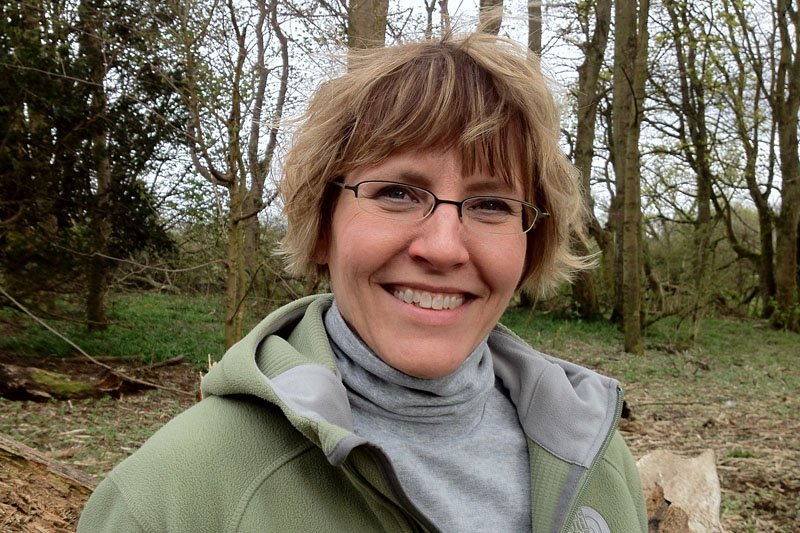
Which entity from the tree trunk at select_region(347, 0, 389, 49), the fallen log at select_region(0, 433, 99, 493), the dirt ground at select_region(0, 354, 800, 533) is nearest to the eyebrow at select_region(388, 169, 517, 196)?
the fallen log at select_region(0, 433, 99, 493)

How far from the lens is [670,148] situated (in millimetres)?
18234

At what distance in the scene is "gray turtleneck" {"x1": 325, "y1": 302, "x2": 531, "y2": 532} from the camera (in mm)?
1322

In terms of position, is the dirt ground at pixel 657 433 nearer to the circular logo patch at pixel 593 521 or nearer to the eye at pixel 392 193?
the circular logo patch at pixel 593 521

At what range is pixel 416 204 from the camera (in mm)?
Answer: 1370

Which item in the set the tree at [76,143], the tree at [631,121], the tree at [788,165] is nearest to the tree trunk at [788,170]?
the tree at [788,165]

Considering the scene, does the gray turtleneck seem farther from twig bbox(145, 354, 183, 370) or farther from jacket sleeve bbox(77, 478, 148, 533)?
twig bbox(145, 354, 183, 370)

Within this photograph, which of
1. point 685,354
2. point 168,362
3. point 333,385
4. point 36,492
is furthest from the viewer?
point 685,354

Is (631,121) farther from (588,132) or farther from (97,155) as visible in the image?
(97,155)

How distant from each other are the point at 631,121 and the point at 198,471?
1054 cm

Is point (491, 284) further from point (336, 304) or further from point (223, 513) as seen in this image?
point (223, 513)

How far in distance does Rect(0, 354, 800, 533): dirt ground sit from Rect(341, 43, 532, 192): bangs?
371 cm

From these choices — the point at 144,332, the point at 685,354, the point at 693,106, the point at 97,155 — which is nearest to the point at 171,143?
the point at 97,155

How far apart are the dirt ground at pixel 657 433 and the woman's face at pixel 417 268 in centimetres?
360

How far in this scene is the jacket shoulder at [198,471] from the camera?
1003mm
